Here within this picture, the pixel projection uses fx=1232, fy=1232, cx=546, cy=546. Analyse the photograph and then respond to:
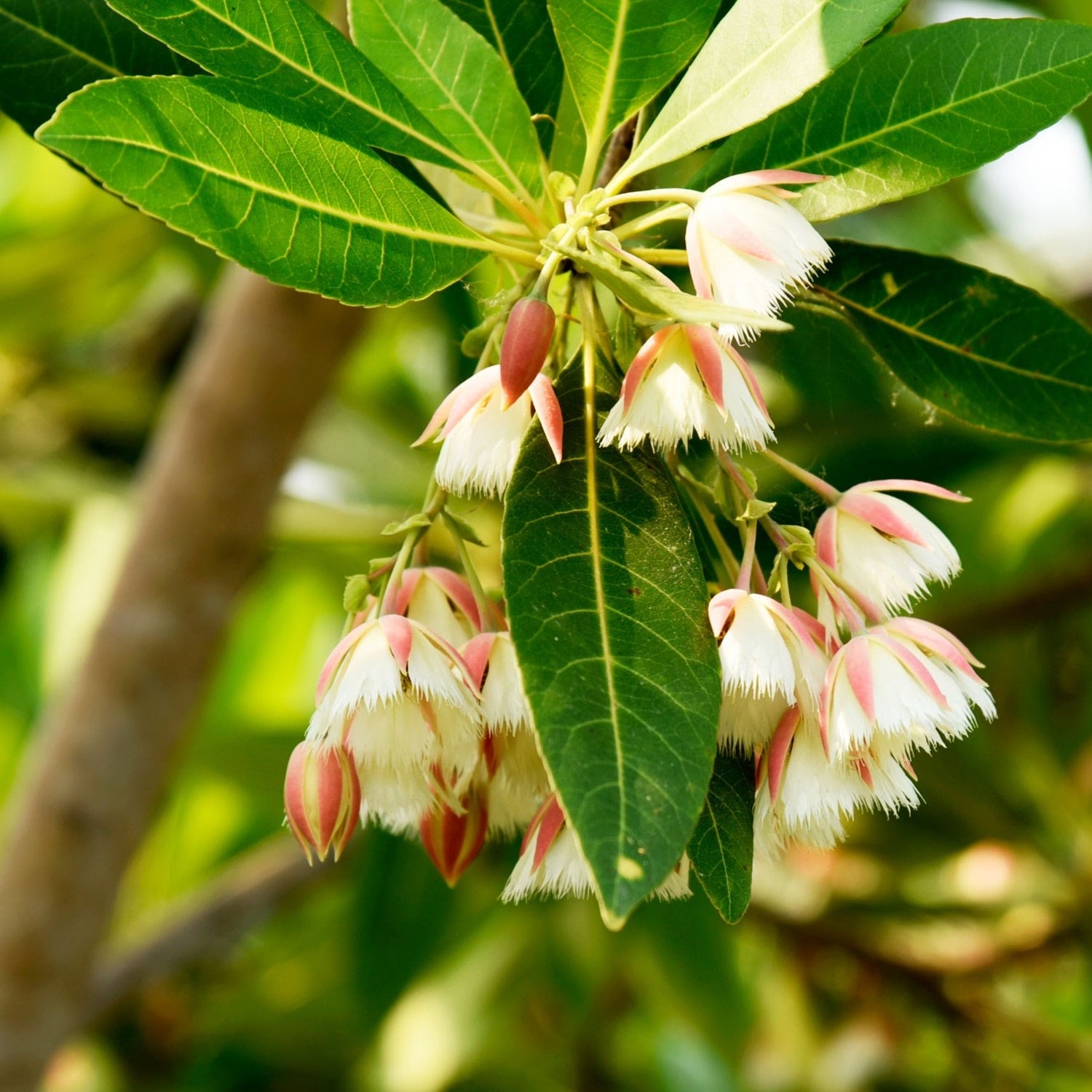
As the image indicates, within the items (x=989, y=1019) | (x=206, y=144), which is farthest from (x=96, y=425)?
(x=206, y=144)

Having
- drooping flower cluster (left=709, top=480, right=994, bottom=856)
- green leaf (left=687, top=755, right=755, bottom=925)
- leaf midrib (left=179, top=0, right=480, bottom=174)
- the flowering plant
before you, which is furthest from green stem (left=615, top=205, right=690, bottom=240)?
green leaf (left=687, top=755, right=755, bottom=925)

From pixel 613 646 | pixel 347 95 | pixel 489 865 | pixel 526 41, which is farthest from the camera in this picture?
pixel 489 865

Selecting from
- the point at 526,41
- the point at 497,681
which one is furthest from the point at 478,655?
the point at 526,41

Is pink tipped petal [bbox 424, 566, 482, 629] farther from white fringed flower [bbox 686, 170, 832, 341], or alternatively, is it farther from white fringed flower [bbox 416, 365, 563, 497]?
white fringed flower [bbox 686, 170, 832, 341]

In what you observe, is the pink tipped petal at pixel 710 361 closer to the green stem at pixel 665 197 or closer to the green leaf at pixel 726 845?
the green stem at pixel 665 197

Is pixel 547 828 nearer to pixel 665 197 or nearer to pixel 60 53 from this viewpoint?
pixel 665 197

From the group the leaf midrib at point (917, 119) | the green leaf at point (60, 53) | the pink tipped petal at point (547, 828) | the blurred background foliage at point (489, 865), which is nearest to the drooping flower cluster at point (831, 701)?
the pink tipped petal at point (547, 828)
